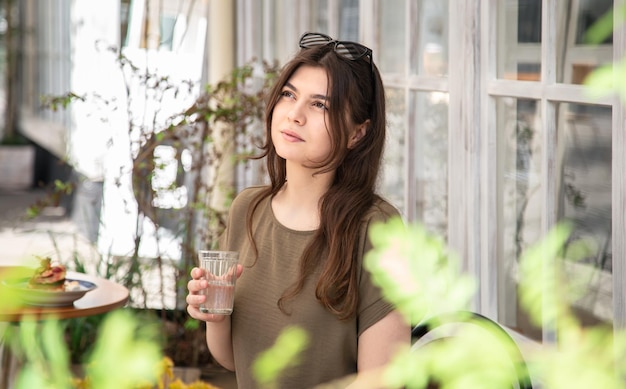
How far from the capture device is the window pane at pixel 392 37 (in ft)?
9.22

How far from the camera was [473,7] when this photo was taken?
217 cm

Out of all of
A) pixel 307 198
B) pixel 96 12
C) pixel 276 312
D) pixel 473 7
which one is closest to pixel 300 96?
pixel 307 198

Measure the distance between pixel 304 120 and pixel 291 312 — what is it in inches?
13.6

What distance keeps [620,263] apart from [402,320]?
1.24 feet

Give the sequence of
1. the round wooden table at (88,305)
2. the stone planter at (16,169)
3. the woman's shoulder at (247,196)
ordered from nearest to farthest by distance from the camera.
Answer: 1. the woman's shoulder at (247,196)
2. the round wooden table at (88,305)
3. the stone planter at (16,169)

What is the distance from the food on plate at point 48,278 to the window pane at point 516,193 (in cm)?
118

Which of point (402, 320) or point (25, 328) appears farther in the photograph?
point (402, 320)

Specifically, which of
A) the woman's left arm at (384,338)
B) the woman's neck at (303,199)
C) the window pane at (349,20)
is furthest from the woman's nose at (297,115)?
the window pane at (349,20)

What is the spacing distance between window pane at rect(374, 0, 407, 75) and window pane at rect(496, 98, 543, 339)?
2.40ft

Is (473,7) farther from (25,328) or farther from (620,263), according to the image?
(25,328)

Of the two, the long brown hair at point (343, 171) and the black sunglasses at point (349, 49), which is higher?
the black sunglasses at point (349, 49)

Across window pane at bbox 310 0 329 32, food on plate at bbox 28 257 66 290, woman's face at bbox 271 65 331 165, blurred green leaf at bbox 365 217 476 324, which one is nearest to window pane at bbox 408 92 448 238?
woman's face at bbox 271 65 331 165

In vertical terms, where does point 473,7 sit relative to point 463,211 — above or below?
above

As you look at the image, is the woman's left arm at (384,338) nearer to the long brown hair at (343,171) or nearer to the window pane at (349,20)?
the long brown hair at (343,171)
